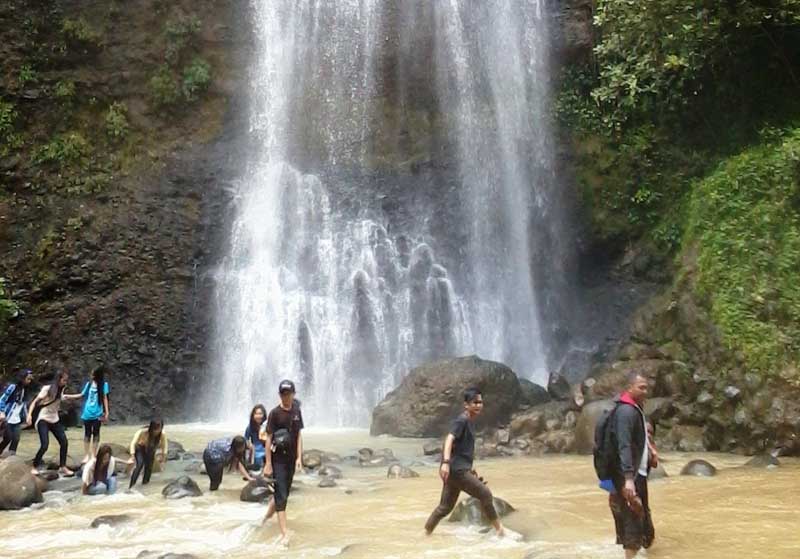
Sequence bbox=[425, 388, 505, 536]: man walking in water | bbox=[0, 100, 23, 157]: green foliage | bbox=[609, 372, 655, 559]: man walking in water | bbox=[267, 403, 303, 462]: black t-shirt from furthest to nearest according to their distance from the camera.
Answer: bbox=[0, 100, 23, 157]: green foliage → bbox=[267, 403, 303, 462]: black t-shirt → bbox=[425, 388, 505, 536]: man walking in water → bbox=[609, 372, 655, 559]: man walking in water

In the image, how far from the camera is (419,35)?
26984 millimetres

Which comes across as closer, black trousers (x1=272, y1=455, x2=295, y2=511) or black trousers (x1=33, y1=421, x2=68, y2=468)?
black trousers (x1=272, y1=455, x2=295, y2=511)

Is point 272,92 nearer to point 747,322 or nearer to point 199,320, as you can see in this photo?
Result: point 199,320

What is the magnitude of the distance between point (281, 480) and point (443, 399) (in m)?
8.56

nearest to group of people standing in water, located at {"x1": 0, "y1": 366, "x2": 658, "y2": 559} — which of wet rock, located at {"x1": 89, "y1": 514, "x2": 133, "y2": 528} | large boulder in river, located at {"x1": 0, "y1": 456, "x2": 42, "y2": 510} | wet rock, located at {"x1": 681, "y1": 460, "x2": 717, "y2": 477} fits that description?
large boulder in river, located at {"x1": 0, "y1": 456, "x2": 42, "y2": 510}

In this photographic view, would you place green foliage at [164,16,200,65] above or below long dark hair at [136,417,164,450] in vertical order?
above

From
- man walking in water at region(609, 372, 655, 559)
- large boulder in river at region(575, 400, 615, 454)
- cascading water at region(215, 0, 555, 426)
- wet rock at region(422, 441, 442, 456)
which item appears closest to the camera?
man walking in water at region(609, 372, 655, 559)

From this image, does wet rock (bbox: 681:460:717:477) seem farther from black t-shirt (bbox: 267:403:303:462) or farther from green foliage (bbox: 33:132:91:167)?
green foliage (bbox: 33:132:91:167)

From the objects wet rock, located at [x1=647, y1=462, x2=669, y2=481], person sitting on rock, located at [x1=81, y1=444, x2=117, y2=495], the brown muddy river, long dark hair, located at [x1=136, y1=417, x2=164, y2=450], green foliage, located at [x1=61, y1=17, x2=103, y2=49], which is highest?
green foliage, located at [x1=61, y1=17, x2=103, y2=49]

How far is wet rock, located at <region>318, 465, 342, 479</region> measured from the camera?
11598 mm

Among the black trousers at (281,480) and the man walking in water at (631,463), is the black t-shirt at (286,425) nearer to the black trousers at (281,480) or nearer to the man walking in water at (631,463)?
the black trousers at (281,480)

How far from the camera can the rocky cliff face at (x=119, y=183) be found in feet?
68.3

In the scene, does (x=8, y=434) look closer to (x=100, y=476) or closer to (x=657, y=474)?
(x=100, y=476)

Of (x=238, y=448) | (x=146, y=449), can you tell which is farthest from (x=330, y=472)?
(x=146, y=449)
